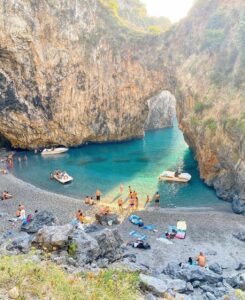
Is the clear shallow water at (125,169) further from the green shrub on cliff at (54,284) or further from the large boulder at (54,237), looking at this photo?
the green shrub on cliff at (54,284)

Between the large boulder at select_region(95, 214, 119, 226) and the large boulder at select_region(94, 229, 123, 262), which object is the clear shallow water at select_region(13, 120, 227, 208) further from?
the large boulder at select_region(94, 229, 123, 262)

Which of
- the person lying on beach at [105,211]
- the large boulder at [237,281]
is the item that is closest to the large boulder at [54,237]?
the person lying on beach at [105,211]

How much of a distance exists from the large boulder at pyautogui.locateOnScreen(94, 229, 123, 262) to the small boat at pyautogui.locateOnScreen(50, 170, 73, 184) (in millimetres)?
16160

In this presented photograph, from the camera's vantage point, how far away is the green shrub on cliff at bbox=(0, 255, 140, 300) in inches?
362

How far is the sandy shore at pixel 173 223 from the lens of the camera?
66.9 ft

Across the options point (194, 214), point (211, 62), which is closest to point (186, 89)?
point (211, 62)

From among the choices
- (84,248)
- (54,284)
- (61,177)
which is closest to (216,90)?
(61,177)

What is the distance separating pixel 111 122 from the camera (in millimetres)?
53781

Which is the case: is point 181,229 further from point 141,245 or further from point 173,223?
point 141,245

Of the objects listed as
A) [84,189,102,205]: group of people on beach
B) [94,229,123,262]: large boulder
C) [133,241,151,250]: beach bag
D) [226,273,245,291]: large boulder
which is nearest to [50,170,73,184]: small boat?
[84,189,102,205]: group of people on beach

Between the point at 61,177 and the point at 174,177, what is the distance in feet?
38.7

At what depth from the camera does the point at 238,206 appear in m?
27.6

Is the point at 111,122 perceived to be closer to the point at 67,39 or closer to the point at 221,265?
the point at 67,39

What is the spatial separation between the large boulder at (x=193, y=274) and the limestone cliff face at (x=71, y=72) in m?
34.8
